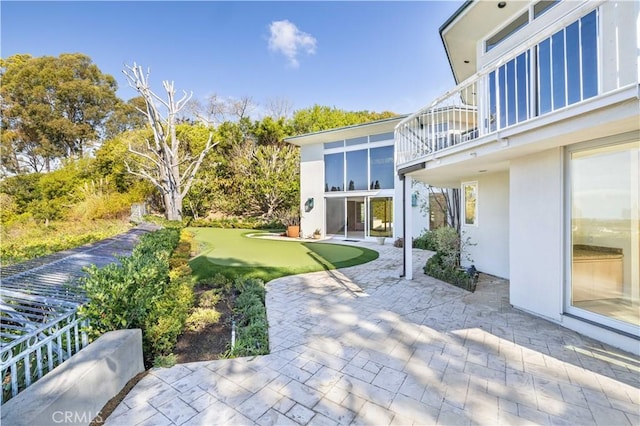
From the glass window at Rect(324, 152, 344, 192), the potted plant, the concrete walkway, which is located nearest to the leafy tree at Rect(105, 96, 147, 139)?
the potted plant

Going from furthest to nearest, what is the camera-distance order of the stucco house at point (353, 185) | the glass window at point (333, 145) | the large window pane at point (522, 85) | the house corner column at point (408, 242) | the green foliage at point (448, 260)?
the glass window at point (333, 145)
the stucco house at point (353, 185)
the house corner column at point (408, 242)
the green foliage at point (448, 260)
the large window pane at point (522, 85)

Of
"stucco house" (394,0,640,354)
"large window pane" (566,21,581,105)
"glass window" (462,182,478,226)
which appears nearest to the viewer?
"stucco house" (394,0,640,354)

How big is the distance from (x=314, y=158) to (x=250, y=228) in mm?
9230

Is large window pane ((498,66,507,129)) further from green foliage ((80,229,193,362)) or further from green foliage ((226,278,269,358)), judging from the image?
green foliage ((80,229,193,362))

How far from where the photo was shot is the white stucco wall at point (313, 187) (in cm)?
1617

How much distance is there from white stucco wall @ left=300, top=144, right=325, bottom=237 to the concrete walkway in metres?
11.4

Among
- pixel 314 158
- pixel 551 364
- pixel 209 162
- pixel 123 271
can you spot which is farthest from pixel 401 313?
pixel 209 162

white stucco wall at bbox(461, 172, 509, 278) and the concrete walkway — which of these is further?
white stucco wall at bbox(461, 172, 509, 278)

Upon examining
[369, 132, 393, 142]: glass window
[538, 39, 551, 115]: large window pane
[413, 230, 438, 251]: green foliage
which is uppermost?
[369, 132, 393, 142]: glass window

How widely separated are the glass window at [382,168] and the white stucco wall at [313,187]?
306 cm

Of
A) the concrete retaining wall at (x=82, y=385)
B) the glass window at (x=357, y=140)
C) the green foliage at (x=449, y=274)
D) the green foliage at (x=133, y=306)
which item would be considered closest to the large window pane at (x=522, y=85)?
the green foliage at (x=449, y=274)

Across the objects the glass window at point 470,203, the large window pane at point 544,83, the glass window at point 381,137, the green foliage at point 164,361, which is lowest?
the green foliage at point 164,361

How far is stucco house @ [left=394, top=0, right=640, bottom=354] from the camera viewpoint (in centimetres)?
333

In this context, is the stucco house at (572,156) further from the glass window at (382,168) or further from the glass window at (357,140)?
the glass window at (357,140)
